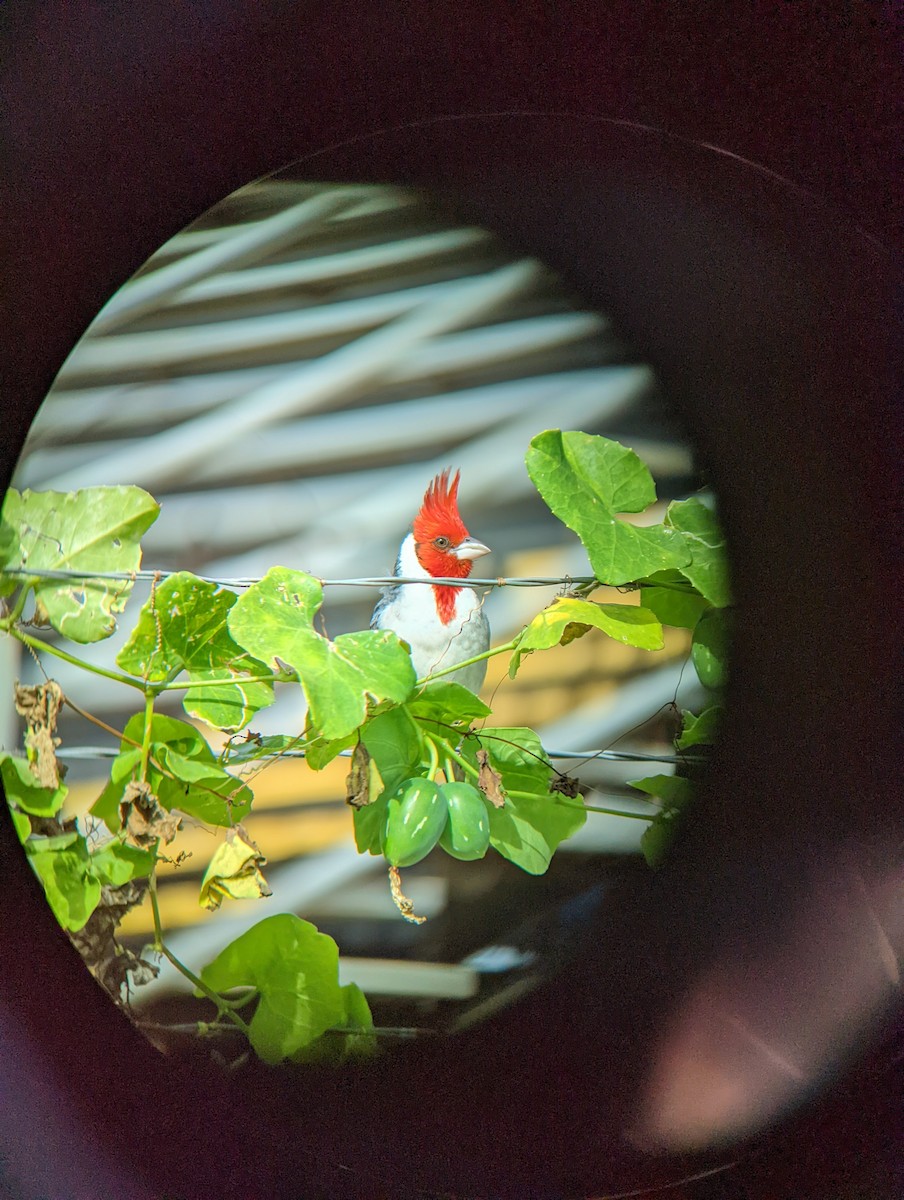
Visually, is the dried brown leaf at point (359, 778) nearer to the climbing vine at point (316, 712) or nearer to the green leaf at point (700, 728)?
the climbing vine at point (316, 712)

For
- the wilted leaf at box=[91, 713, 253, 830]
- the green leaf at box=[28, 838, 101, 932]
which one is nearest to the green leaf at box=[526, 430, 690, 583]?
the wilted leaf at box=[91, 713, 253, 830]

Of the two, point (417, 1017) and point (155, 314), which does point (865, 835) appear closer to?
point (417, 1017)

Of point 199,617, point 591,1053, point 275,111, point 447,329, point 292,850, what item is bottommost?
point 591,1053

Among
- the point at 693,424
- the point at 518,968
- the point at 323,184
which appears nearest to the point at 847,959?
the point at 518,968

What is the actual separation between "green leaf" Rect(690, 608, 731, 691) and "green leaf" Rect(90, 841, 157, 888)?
0.95ft

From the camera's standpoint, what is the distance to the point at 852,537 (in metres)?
0.47

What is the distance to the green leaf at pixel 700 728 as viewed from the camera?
18.1 inches

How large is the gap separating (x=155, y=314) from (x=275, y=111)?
16 cm

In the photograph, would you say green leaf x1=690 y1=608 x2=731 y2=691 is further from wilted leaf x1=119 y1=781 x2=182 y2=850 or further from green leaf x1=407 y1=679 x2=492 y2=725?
wilted leaf x1=119 y1=781 x2=182 y2=850

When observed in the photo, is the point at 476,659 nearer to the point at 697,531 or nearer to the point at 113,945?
the point at 697,531

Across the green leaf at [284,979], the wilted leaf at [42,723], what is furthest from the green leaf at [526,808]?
the wilted leaf at [42,723]

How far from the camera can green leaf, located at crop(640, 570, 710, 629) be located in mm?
451

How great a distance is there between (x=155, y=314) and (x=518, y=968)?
1.26ft

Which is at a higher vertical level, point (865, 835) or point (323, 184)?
point (323, 184)
